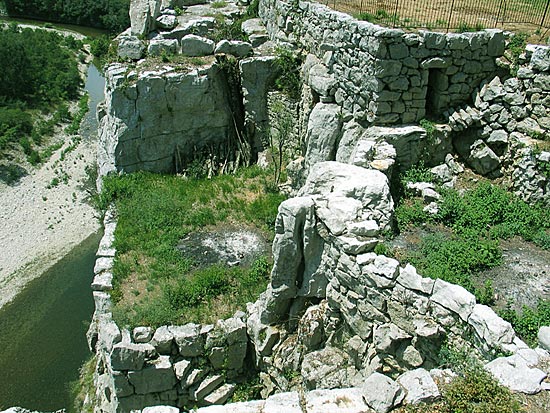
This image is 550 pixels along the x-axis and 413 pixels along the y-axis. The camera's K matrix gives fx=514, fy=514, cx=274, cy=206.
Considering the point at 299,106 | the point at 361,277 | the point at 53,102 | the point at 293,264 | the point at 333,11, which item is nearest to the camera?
the point at 361,277

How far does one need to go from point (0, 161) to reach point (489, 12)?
23756mm

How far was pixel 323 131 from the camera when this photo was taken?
1304cm

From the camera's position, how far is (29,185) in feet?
82.0

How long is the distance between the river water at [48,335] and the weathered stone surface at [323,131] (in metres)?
9.65

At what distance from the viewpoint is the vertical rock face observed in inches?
598

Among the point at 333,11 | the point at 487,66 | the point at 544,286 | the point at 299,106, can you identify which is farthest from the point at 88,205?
the point at 544,286

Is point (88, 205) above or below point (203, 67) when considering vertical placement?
below

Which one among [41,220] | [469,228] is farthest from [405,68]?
[41,220]

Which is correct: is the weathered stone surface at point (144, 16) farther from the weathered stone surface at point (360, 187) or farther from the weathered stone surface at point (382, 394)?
the weathered stone surface at point (382, 394)

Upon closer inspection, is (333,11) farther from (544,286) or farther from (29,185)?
(29,185)

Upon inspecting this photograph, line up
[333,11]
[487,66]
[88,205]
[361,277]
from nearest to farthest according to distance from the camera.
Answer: [361,277] → [487,66] → [333,11] → [88,205]

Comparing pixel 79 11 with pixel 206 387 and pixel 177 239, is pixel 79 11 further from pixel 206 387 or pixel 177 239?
pixel 206 387

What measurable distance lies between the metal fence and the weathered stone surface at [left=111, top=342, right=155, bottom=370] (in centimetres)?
888

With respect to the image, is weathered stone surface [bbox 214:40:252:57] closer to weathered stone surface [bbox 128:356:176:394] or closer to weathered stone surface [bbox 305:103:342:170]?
weathered stone surface [bbox 305:103:342:170]
